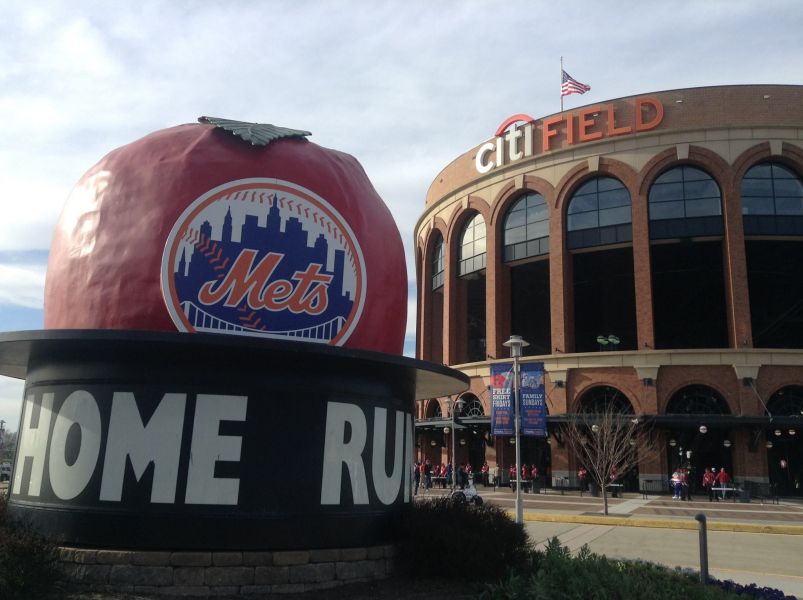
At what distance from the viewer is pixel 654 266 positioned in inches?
1800

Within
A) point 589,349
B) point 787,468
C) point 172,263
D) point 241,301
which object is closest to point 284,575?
point 241,301

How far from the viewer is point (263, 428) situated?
9930mm

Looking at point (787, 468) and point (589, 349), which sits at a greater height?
point (589, 349)

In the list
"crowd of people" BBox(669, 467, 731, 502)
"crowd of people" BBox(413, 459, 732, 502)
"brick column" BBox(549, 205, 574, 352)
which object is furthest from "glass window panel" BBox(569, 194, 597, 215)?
"crowd of people" BBox(669, 467, 731, 502)

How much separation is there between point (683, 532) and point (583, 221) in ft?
80.5

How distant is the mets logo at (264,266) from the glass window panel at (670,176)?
34791 millimetres

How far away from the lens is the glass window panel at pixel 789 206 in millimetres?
39438

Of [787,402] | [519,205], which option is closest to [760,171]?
[787,402]

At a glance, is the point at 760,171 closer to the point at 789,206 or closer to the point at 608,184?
the point at 789,206

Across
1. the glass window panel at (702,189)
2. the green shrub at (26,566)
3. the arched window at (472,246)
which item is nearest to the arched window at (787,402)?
the glass window panel at (702,189)

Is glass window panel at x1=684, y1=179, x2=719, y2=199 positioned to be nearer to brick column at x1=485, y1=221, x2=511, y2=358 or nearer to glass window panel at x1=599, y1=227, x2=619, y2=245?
glass window panel at x1=599, y1=227, x2=619, y2=245

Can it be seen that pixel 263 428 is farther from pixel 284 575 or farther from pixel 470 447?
pixel 470 447

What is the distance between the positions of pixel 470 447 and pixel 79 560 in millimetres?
40637

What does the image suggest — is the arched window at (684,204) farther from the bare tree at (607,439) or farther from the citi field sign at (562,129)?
the bare tree at (607,439)
